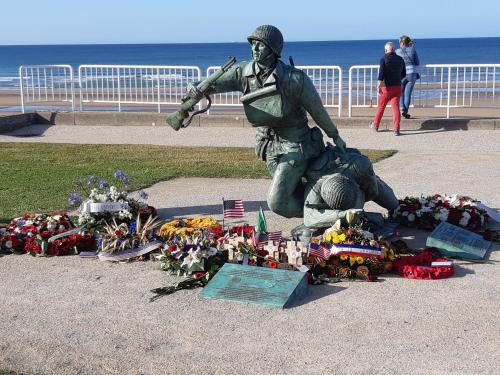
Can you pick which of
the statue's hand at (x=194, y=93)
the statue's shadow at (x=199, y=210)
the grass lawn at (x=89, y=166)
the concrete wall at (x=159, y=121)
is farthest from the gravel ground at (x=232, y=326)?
the concrete wall at (x=159, y=121)

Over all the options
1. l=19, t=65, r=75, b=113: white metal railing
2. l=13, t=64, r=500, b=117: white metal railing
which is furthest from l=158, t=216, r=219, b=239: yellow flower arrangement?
l=19, t=65, r=75, b=113: white metal railing

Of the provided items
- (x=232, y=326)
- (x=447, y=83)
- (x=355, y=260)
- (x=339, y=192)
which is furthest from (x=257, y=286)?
(x=447, y=83)

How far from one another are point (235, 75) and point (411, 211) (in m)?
2.38

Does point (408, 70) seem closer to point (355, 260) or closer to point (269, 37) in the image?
point (269, 37)

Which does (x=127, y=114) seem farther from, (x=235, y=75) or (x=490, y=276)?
(x=490, y=276)

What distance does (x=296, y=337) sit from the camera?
550 centimetres

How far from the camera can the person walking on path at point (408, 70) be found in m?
16.8

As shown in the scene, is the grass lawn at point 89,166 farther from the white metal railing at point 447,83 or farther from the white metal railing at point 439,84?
the white metal railing at point 447,83

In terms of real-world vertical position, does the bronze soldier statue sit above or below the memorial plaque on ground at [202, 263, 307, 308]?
above

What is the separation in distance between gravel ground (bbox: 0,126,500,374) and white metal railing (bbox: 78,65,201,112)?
490 inches

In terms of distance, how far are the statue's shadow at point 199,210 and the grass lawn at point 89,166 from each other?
1269mm

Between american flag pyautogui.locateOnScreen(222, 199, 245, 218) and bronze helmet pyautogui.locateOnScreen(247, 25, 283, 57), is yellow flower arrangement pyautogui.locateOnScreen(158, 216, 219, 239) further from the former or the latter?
bronze helmet pyautogui.locateOnScreen(247, 25, 283, 57)

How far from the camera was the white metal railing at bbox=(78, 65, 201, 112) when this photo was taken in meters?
19.6

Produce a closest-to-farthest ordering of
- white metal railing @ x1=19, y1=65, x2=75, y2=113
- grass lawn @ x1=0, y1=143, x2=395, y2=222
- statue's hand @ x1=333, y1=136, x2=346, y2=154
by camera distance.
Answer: statue's hand @ x1=333, y1=136, x2=346, y2=154, grass lawn @ x1=0, y1=143, x2=395, y2=222, white metal railing @ x1=19, y1=65, x2=75, y2=113
